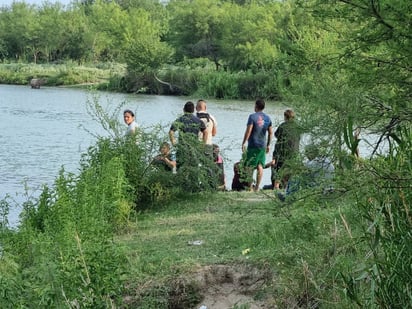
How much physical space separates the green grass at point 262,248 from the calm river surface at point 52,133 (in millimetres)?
2166

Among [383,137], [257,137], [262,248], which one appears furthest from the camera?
[257,137]

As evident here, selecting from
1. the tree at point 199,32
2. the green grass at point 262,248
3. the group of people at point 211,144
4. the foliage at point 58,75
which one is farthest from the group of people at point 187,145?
the tree at point 199,32

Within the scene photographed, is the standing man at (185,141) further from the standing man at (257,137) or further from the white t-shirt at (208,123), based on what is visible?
the standing man at (257,137)

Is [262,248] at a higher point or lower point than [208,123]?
lower

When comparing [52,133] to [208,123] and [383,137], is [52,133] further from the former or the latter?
[383,137]

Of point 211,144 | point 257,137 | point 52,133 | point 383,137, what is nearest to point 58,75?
point 52,133

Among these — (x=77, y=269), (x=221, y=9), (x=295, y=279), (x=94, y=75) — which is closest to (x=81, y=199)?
(x=77, y=269)

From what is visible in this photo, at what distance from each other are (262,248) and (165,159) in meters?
3.99

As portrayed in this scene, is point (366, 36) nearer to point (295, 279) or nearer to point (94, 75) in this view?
point (295, 279)

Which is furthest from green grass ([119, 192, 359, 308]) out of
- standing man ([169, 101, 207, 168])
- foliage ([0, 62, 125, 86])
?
foliage ([0, 62, 125, 86])

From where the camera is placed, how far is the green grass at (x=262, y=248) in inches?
211

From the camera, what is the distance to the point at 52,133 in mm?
26234

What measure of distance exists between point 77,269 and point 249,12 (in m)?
64.8

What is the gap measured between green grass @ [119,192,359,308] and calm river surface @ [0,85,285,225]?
2166mm
